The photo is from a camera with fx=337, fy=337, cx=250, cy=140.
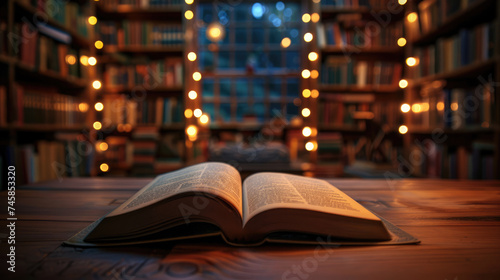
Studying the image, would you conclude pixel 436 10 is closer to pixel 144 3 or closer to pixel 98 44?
pixel 144 3

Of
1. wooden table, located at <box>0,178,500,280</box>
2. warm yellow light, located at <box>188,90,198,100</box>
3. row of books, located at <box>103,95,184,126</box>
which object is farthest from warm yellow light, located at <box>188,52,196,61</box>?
wooden table, located at <box>0,178,500,280</box>

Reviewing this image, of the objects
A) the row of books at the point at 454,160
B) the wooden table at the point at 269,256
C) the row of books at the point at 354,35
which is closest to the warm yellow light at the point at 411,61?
the row of books at the point at 354,35

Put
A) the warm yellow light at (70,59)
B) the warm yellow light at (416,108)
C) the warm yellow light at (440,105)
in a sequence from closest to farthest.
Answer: the warm yellow light at (440,105) < the warm yellow light at (70,59) < the warm yellow light at (416,108)

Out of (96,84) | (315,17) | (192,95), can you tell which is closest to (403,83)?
(315,17)

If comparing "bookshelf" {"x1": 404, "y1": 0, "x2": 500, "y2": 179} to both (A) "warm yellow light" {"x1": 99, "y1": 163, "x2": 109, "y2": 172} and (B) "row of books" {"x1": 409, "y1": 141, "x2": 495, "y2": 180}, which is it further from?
(A) "warm yellow light" {"x1": 99, "y1": 163, "x2": 109, "y2": 172}

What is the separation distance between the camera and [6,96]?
6.03 feet

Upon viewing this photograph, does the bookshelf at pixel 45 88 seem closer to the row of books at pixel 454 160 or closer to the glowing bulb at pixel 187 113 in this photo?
the glowing bulb at pixel 187 113

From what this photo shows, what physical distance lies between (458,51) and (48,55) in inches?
105

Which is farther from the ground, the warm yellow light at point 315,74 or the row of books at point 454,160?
the warm yellow light at point 315,74

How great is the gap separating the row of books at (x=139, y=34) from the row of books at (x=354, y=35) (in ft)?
4.22

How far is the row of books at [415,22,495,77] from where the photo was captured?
186 centimetres

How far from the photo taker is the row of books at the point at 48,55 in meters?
1.97

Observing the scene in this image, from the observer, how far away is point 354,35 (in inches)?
119

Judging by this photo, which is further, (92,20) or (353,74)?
(353,74)
